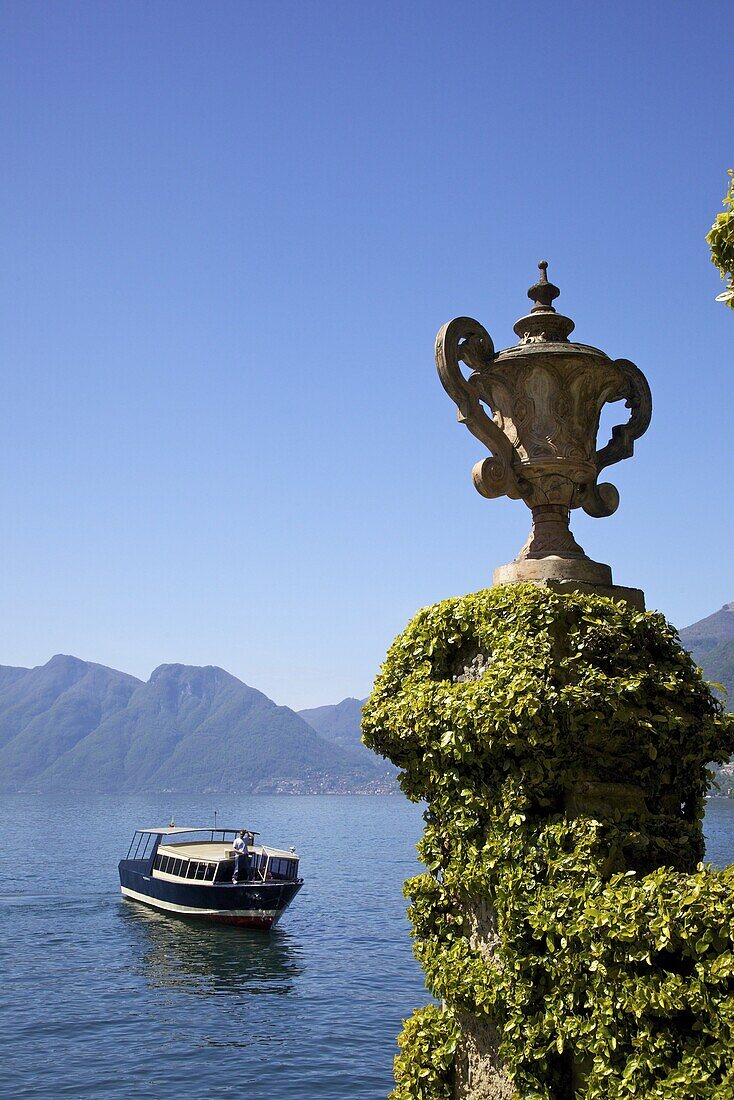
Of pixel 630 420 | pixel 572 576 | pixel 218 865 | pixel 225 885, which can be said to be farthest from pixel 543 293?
pixel 218 865

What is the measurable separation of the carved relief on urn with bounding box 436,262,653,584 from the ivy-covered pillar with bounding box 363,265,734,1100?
15mm

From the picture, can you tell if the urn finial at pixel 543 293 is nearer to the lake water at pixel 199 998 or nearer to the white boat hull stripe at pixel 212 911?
the lake water at pixel 199 998

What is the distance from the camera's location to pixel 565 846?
5582 millimetres

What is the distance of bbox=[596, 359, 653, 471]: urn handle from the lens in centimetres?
723

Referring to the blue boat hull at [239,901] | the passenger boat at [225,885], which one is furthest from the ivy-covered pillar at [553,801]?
the passenger boat at [225,885]

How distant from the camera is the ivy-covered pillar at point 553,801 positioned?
494cm

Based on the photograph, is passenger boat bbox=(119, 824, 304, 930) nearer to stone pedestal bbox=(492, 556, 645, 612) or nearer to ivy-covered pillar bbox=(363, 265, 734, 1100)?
ivy-covered pillar bbox=(363, 265, 734, 1100)

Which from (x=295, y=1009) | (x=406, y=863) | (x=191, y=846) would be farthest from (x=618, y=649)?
(x=406, y=863)

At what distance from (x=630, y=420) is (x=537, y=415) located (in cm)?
89

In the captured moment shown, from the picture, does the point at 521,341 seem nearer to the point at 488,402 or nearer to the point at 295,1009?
the point at 488,402

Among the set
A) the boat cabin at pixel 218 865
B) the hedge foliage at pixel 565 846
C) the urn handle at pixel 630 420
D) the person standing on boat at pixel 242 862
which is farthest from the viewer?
the boat cabin at pixel 218 865

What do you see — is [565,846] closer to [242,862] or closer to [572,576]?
[572,576]

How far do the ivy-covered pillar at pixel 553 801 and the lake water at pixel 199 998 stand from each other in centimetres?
2010

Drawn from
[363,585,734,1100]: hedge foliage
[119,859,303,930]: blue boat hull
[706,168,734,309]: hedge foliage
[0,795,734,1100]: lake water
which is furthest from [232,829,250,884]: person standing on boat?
[706,168,734,309]: hedge foliage
